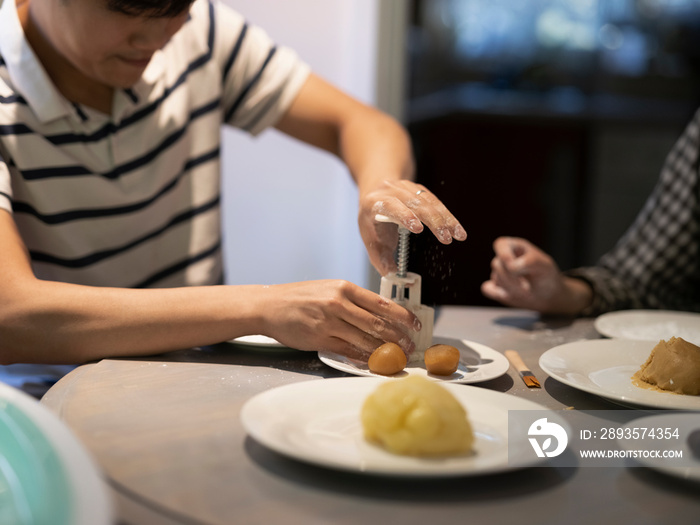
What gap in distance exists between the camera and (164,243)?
1510mm

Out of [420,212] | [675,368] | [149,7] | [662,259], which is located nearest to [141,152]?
[149,7]

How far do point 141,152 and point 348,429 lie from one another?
93 centimetres

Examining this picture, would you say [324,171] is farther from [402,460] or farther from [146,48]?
[402,460]

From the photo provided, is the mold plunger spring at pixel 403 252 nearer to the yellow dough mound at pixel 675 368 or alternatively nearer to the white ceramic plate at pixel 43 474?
the yellow dough mound at pixel 675 368

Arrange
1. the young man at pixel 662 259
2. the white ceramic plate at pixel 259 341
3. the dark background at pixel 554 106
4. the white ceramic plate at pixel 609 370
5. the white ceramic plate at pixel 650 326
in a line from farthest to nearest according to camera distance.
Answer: the dark background at pixel 554 106, the young man at pixel 662 259, the white ceramic plate at pixel 650 326, the white ceramic plate at pixel 259 341, the white ceramic plate at pixel 609 370

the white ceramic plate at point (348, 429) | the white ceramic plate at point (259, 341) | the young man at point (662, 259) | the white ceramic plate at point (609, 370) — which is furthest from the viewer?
the young man at point (662, 259)

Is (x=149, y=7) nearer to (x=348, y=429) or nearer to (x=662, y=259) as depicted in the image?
(x=348, y=429)

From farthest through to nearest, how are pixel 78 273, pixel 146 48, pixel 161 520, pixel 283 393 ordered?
pixel 78 273 → pixel 146 48 → pixel 283 393 → pixel 161 520

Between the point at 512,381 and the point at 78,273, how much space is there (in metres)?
0.85

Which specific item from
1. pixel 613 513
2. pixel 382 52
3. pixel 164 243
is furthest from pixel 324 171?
pixel 613 513

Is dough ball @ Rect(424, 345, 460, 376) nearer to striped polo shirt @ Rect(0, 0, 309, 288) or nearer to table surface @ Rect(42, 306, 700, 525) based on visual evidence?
table surface @ Rect(42, 306, 700, 525)

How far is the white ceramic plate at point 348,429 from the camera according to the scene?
588mm

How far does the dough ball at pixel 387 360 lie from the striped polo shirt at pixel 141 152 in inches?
23.7

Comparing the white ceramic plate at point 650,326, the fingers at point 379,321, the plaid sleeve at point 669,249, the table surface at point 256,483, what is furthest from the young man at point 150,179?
the plaid sleeve at point 669,249
